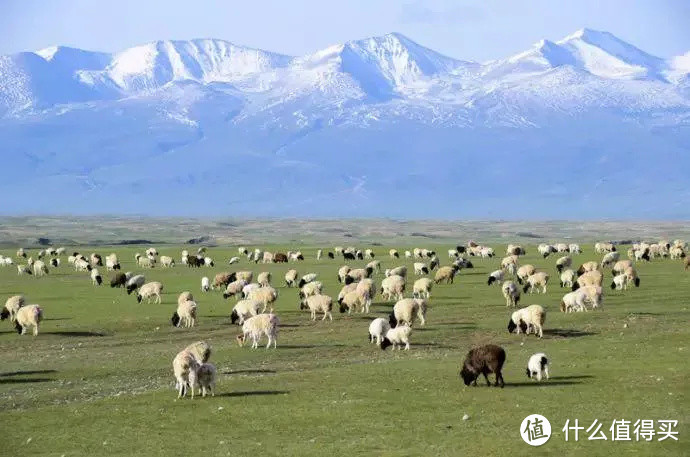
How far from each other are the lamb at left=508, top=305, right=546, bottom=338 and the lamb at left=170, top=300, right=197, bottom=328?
11.9 meters

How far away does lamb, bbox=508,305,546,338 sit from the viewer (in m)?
33.9

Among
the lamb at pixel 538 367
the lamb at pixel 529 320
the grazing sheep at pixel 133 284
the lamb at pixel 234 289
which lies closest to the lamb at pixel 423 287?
the lamb at pixel 234 289

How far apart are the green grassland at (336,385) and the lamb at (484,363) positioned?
1.35 feet

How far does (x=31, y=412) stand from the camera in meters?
24.1

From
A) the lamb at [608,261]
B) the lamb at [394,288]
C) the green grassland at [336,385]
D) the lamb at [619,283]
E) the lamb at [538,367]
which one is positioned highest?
the lamb at [608,261]

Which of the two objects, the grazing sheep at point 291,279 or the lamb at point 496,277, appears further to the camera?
the grazing sheep at point 291,279

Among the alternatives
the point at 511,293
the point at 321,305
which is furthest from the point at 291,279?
the point at 321,305

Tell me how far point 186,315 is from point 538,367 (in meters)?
17.8

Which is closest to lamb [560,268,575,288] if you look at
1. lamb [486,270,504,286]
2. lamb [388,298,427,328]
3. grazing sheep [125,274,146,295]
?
lamb [486,270,504,286]

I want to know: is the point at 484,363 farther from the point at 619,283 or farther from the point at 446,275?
A: the point at 446,275

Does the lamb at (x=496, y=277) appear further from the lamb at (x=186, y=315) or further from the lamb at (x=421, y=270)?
the lamb at (x=186, y=315)

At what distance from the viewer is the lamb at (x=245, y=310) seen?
3959cm

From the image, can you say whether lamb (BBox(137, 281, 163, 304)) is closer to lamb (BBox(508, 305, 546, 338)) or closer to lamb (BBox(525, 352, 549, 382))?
lamb (BBox(508, 305, 546, 338))

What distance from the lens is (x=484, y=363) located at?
24.6 meters
